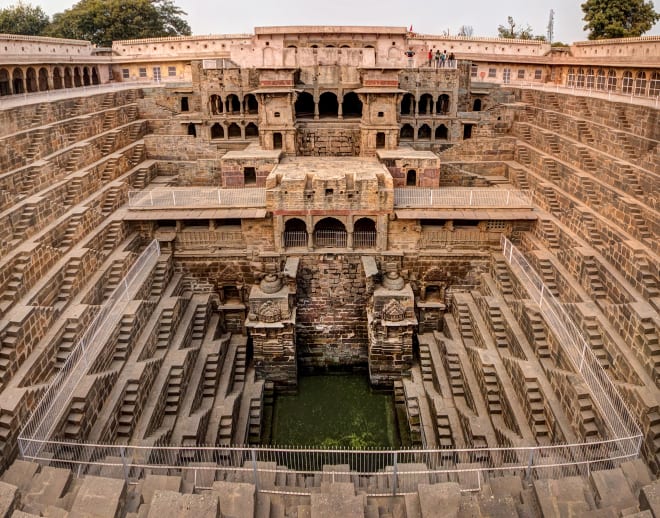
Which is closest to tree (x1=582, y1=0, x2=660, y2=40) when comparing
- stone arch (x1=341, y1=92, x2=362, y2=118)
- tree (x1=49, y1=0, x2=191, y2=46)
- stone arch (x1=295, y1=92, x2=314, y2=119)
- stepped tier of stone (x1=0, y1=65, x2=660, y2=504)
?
stepped tier of stone (x1=0, y1=65, x2=660, y2=504)

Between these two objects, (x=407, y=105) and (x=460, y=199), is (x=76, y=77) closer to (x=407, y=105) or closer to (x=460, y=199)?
(x=407, y=105)

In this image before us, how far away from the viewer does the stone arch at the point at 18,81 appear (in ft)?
102

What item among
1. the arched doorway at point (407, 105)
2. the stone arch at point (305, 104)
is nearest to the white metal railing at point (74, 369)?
the stone arch at point (305, 104)

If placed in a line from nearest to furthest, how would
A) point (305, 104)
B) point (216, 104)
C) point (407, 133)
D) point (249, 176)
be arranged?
1. point (249, 176)
2. point (407, 133)
3. point (216, 104)
4. point (305, 104)

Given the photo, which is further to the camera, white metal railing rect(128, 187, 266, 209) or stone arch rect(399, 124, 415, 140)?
stone arch rect(399, 124, 415, 140)

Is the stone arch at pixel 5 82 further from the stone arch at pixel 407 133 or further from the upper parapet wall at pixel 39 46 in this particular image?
the stone arch at pixel 407 133

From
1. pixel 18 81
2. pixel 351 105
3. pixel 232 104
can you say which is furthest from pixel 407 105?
pixel 18 81

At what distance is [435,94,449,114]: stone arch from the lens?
28.6 metres

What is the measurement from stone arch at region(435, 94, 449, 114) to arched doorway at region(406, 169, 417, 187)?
7.61 meters

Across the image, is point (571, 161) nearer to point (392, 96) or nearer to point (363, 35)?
point (392, 96)

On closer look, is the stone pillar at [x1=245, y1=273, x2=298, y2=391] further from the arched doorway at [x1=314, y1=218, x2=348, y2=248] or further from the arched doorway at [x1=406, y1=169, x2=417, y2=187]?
the arched doorway at [x1=406, y1=169, x2=417, y2=187]

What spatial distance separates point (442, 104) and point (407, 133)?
270 cm

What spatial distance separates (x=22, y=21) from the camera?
49.5m

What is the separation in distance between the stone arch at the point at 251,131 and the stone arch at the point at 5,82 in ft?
47.2
